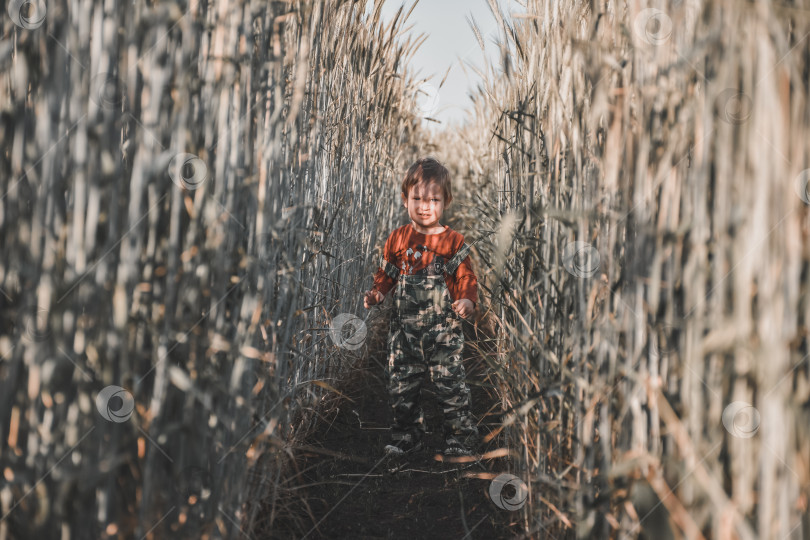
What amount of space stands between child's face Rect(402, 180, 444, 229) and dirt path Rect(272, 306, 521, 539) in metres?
0.53

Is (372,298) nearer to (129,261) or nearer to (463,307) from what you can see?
(463,307)

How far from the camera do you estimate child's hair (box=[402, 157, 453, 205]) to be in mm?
2158

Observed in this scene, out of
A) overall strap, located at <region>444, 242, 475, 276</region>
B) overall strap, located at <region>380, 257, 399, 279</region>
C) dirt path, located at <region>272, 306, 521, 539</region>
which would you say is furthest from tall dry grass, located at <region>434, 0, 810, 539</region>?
overall strap, located at <region>380, 257, 399, 279</region>

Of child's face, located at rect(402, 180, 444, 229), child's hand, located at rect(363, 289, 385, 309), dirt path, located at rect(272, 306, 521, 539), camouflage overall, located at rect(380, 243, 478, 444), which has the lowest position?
dirt path, located at rect(272, 306, 521, 539)

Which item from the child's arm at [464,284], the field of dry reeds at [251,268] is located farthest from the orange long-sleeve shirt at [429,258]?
the field of dry reeds at [251,268]

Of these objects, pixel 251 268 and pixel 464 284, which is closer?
pixel 251 268

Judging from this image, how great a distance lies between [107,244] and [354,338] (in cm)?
215

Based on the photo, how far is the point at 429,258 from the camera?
7.08 feet

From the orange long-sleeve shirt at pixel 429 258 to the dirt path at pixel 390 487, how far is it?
0.33 metres

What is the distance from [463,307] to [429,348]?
22cm

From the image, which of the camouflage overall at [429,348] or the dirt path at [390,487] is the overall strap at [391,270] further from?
the dirt path at [390,487]

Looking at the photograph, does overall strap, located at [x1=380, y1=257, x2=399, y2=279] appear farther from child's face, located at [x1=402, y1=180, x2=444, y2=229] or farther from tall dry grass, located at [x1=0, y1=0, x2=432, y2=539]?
tall dry grass, located at [x1=0, y1=0, x2=432, y2=539]

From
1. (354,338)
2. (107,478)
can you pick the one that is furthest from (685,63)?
(354,338)

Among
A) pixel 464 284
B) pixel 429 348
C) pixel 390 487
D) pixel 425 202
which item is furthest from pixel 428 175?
pixel 390 487
